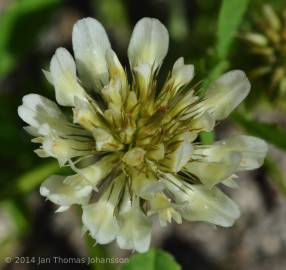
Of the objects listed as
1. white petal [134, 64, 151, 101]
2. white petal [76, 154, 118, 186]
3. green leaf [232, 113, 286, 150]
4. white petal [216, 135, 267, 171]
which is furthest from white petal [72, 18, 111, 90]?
green leaf [232, 113, 286, 150]

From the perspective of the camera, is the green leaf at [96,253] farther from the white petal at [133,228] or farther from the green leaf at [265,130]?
the green leaf at [265,130]

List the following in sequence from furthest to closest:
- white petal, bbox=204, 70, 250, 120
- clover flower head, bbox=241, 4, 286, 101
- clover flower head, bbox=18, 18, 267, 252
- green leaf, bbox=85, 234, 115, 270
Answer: clover flower head, bbox=241, 4, 286, 101, green leaf, bbox=85, 234, 115, 270, white petal, bbox=204, 70, 250, 120, clover flower head, bbox=18, 18, 267, 252

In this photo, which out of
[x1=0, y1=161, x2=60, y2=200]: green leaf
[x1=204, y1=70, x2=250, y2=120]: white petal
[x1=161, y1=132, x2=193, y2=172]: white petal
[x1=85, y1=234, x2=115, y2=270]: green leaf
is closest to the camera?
[x1=161, y1=132, x2=193, y2=172]: white petal

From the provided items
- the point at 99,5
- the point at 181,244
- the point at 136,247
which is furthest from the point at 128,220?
the point at 99,5

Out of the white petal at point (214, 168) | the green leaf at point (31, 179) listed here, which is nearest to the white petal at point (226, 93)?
the white petal at point (214, 168)

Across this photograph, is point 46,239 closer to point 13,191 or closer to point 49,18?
point 13,191

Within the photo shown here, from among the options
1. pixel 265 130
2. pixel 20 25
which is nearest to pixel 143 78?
pixel 265 130

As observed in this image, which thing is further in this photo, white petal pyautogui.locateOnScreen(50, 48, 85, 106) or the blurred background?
the blurred background

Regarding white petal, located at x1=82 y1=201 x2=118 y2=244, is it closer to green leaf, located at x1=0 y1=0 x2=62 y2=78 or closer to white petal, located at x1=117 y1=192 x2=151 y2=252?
white petal, located at x1=117 y1=192 x2=151 y2=252
